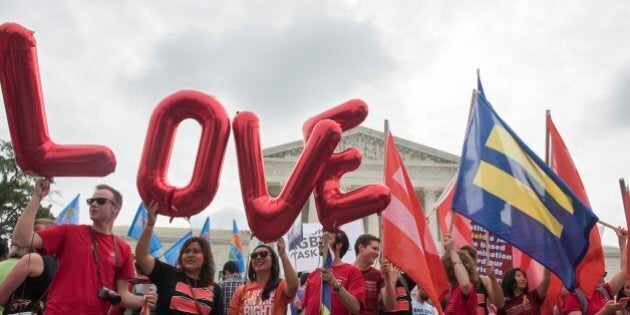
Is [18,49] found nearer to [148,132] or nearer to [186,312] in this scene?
[148,132]

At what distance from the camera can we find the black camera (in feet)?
11.8

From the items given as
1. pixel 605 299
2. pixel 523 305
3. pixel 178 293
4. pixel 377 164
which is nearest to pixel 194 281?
pixel 178 293

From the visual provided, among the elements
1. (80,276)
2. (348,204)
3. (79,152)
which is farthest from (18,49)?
(348,204)

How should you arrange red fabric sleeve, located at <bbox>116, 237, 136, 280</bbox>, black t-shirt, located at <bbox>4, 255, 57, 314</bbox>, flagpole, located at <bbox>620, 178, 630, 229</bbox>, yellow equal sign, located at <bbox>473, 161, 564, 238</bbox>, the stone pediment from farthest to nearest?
the stone pediment, flagpole, located at <bbox>620, 178, 630, 229</bbox>, yellow equal sign, located at <bbox>473, 161, 564, 238</bbox>, black t-shirt, located at <bbox>4, 255, 57, 314</bbox>, red fabric sleeve, located at <bbox>116, 237, 136, 280</bbox>

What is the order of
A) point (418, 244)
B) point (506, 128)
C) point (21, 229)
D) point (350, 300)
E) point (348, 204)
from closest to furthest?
point (21, 229) → point (348, 204) → point (350, 300) → point (418, 244) → point (506, 128)

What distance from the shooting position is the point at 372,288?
5242 mm

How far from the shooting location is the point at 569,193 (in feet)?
18.3

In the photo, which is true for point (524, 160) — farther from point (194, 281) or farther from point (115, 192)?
point (115, 192)

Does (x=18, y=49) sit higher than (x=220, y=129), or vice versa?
(x=18, y=49)

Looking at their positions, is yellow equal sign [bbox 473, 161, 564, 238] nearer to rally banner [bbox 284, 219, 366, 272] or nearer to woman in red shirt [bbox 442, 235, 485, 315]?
woman in red shirt [bbox 442, 235, 485, 315]

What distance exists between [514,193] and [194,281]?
3026mm

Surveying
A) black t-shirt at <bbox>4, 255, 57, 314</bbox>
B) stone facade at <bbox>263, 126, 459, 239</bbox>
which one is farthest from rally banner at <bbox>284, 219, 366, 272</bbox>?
stone facade at <bbox>263, 126, 459, 239</bbox>

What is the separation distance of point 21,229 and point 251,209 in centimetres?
134

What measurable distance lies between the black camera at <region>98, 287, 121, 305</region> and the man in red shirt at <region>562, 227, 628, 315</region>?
415cm
